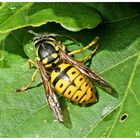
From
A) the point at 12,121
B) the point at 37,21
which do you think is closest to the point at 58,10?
the point at 37,21

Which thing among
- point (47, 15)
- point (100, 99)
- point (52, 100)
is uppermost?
point (47, 15)

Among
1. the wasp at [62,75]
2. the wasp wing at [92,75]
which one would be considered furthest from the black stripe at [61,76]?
the wasp wing at [92,75]

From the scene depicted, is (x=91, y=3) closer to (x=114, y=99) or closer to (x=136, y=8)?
(x=136, y=8)

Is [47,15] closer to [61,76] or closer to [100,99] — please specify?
[61,76]

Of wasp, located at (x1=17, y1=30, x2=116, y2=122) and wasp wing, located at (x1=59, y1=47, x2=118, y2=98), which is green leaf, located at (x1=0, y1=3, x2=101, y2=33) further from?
wasp wing, located at (x1=59, y1=47, x2=118, y2=98)

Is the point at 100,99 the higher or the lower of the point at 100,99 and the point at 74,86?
the lower

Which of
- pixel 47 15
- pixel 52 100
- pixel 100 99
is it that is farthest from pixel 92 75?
pixel 47 15

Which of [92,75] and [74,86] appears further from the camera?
[92,75]
